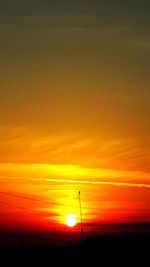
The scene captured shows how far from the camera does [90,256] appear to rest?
56938 mm

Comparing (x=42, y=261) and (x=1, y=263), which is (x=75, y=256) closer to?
(x=42, y=261)

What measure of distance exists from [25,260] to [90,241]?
21.7 meters

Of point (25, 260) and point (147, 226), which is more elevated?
point (147, 226)

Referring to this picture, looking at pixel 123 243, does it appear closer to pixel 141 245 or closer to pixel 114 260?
pixel 141 245

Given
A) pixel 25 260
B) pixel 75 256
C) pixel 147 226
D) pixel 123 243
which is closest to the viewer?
pixel 25 260

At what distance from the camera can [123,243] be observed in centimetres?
6475

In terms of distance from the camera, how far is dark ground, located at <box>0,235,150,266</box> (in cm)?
5119

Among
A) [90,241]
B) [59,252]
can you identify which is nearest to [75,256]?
[59,252]

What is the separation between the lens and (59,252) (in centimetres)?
6041

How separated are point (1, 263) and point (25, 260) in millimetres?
3723

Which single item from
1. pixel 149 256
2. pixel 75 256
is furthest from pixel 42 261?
pixel 149 256

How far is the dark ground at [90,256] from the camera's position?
51.2 m

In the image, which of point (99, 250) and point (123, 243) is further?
point (123, 243)

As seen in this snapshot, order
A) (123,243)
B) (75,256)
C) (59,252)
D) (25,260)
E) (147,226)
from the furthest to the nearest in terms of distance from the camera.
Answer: (147,226)
(123,243)
(59,252)
(75,256)
(25,260)
